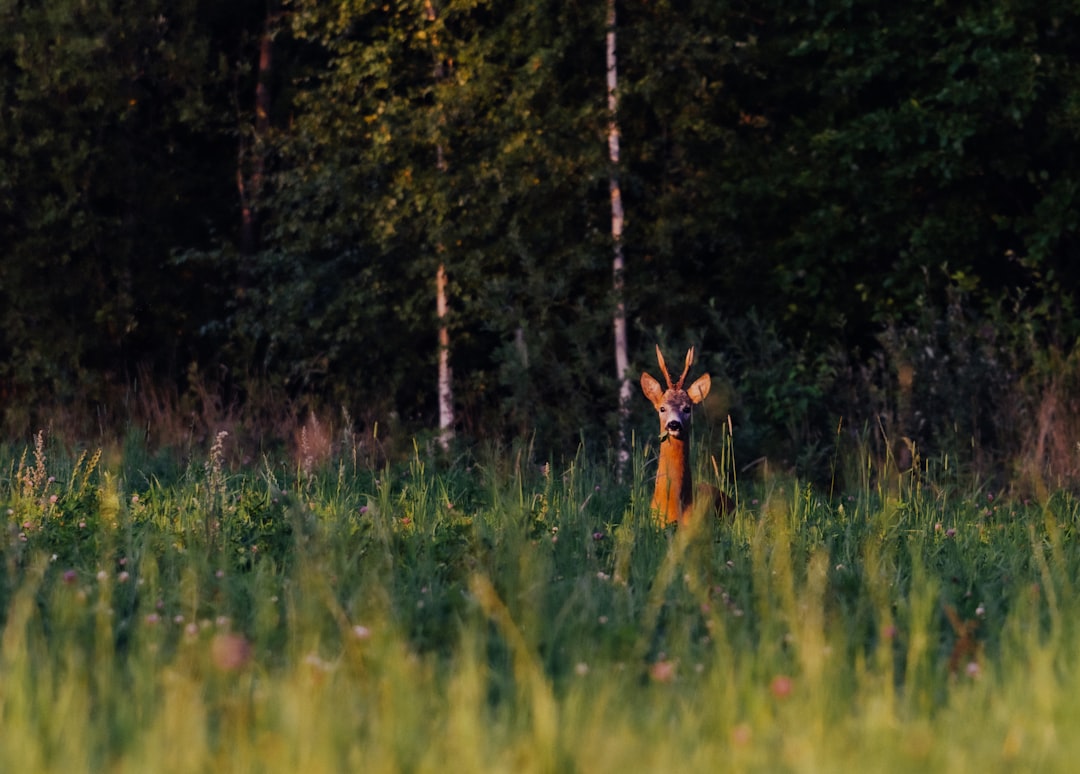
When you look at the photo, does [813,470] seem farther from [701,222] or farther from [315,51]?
[315,51]

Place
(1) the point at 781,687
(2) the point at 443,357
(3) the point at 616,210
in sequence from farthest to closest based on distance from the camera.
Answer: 1. (2) the point at 443,357
2. (3) the point at 616,210
3. (1) the point at 781,687

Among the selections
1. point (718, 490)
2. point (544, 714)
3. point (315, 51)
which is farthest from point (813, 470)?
point (315, 51)

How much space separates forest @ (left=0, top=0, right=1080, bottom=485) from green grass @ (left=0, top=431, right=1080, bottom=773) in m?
5.50

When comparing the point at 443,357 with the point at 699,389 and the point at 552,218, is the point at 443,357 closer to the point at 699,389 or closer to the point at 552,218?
the point at 552,218

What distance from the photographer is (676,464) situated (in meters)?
6.71

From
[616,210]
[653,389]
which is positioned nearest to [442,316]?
[616,210]

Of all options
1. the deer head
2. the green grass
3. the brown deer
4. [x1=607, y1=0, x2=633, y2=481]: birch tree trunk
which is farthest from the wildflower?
[x1=607, y1=0, x2=633, y2=481]: birch tree trunk

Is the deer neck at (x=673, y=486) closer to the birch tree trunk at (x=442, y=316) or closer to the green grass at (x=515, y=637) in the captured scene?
the green grass at (x=515, y=637)

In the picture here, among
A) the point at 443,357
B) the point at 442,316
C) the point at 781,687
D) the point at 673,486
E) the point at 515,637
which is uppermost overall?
the point at 781,687

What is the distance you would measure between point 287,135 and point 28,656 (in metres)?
12.5

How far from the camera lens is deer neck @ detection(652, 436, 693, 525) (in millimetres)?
6660

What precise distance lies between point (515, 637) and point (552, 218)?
398 inches

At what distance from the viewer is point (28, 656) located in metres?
4.11

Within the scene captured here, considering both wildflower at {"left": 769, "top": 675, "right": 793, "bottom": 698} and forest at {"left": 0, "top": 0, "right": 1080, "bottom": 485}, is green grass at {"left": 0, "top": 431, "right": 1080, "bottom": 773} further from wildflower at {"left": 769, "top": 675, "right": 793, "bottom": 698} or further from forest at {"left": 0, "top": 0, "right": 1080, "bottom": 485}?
forest at {"left": 0, "top": 0, "right": 1080, "bottom": 485}
